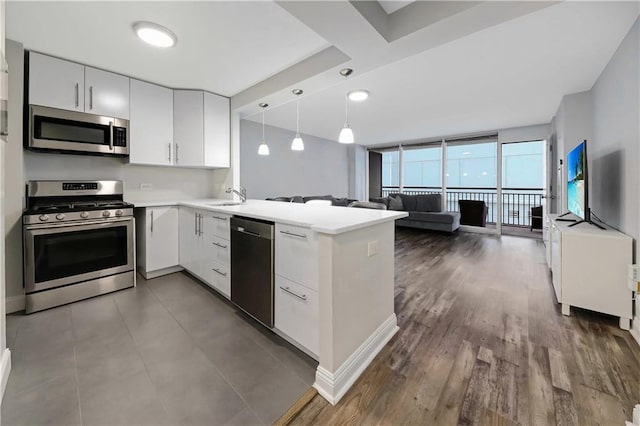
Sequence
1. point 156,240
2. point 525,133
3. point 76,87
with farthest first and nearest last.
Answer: point 525,133
point 156,240
point 76,87

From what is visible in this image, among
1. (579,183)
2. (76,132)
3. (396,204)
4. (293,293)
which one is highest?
(76,132)

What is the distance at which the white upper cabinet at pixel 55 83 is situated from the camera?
242 cm

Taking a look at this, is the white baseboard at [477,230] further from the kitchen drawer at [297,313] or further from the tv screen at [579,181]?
the kitchen drawer at [297,313]

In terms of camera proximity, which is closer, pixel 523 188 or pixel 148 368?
pixel 148 368

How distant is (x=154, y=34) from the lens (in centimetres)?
214

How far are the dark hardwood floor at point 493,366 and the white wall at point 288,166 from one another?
3.69 metres

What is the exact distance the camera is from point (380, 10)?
A: 1.86 m

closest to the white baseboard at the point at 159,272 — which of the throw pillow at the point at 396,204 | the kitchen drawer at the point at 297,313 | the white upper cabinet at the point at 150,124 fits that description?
the white upper cabinet at the point at 150,124

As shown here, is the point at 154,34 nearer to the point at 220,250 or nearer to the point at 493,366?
the point at 220,250

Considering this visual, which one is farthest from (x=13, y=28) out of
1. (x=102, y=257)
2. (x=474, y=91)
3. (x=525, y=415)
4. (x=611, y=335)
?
(x=611, y=335)

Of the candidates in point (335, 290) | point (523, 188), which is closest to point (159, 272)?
point (335, 290)

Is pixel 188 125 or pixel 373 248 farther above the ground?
pixel 188 125

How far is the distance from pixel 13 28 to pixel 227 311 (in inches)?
112

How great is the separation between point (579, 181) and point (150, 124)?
15.4 feet
